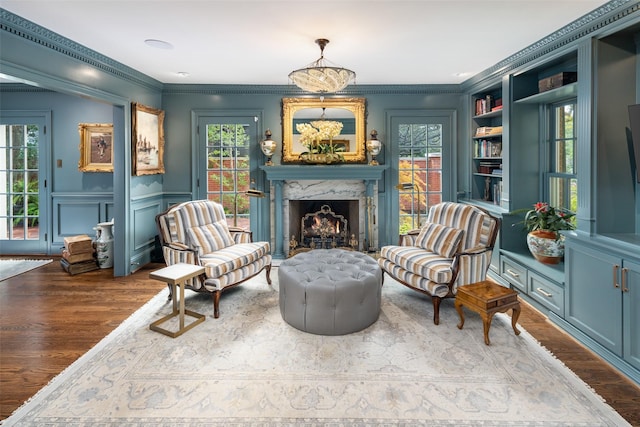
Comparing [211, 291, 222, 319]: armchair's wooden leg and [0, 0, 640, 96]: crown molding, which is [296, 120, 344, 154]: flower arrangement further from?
[211, 291, 222, 319]: armchair's wooden leg

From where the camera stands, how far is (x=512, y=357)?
2.72 m

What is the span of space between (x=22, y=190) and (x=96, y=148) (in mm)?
1468

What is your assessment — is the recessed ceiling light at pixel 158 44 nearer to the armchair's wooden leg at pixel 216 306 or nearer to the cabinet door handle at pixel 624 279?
the armchair's wooden leg at pixel 216 306

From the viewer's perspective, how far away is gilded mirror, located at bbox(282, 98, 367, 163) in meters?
5.77

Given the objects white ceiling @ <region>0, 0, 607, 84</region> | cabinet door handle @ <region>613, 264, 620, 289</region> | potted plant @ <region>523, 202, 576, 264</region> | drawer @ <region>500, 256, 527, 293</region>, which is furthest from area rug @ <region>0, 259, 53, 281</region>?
cabinet door handle @ <region>613, 264, 620, 289</region>

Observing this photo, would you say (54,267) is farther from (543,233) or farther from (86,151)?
(543,233)

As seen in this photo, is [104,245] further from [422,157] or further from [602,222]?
[602,222]

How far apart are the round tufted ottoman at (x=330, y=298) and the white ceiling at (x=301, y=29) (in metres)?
2.19

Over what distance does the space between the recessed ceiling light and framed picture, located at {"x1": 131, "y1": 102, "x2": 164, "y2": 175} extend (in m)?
1.34

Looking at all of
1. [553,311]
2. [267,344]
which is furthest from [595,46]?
[267,344]

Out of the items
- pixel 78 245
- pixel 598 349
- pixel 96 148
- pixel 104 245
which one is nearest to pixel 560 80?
pixel 598 349

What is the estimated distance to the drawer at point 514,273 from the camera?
390 centimetres

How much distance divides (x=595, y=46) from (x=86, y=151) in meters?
6.40

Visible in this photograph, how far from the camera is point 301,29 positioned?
3.37 meters
